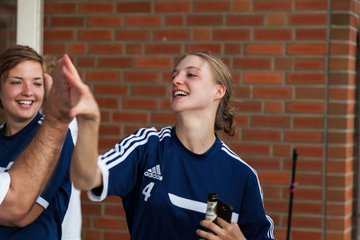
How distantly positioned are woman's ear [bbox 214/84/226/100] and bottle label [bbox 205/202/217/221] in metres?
0.71

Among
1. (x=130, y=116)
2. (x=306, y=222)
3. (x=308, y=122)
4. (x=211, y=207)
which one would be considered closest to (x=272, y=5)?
(x=308, y=122)

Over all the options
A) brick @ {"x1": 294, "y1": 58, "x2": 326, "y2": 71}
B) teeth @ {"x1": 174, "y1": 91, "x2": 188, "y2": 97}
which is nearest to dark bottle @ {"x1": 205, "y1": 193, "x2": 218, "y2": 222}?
teeth @ {"x1": 174, "y1": 91, "x2": 188, "y2": 97}

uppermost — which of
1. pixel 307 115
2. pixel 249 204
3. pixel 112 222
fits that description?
pixel 307 115

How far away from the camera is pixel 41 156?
9.77ft

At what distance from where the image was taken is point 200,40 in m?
5.77

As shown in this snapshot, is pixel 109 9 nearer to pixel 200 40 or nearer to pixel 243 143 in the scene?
pixel 200 40

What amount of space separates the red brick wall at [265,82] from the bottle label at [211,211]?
2.37 m

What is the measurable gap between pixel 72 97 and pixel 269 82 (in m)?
3.02

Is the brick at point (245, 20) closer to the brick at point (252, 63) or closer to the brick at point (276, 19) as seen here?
the brick at point (276, 19)

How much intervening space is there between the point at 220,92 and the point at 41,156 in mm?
1166

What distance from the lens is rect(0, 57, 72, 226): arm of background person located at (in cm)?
290

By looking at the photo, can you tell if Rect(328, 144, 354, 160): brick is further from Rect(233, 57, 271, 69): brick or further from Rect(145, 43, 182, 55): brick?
Rect(145, 43, 182, 55): brick

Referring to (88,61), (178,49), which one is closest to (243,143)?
(178,49)

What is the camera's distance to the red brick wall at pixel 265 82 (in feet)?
18.2
